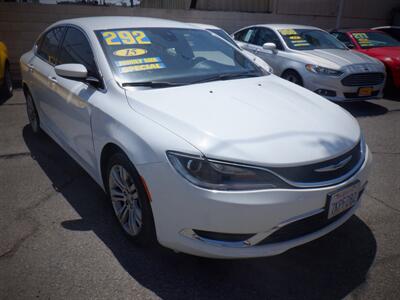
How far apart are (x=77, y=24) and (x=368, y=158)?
293 centimetres

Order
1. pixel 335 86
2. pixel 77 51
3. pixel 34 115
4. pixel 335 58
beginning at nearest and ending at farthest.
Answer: pixel 77 51 < pixel 34 115 < pixel 335 86 < pixel 335 58

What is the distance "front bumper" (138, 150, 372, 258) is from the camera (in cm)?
191

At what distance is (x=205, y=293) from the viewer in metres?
2.16

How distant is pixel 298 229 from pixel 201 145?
791 millimetres

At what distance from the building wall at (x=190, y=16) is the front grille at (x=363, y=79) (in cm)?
604

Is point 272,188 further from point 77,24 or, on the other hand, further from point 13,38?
point 13,38

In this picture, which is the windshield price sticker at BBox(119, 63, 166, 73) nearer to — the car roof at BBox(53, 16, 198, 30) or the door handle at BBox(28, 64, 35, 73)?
the car roof at BBox(53, 16, 198, 30)

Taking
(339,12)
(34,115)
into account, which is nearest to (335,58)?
(34,115)

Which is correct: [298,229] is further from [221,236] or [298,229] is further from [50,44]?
[50,44]

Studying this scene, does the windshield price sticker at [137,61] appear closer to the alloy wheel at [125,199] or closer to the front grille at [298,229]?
the alloy wheel at [125,199]

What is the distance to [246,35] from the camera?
26.6 feet

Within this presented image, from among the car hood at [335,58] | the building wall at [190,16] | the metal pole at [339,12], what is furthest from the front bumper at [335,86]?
the metal pole at [339,12]

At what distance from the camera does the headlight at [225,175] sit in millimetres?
1938

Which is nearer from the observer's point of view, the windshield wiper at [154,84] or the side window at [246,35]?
the windshield wiper at [154,84]
